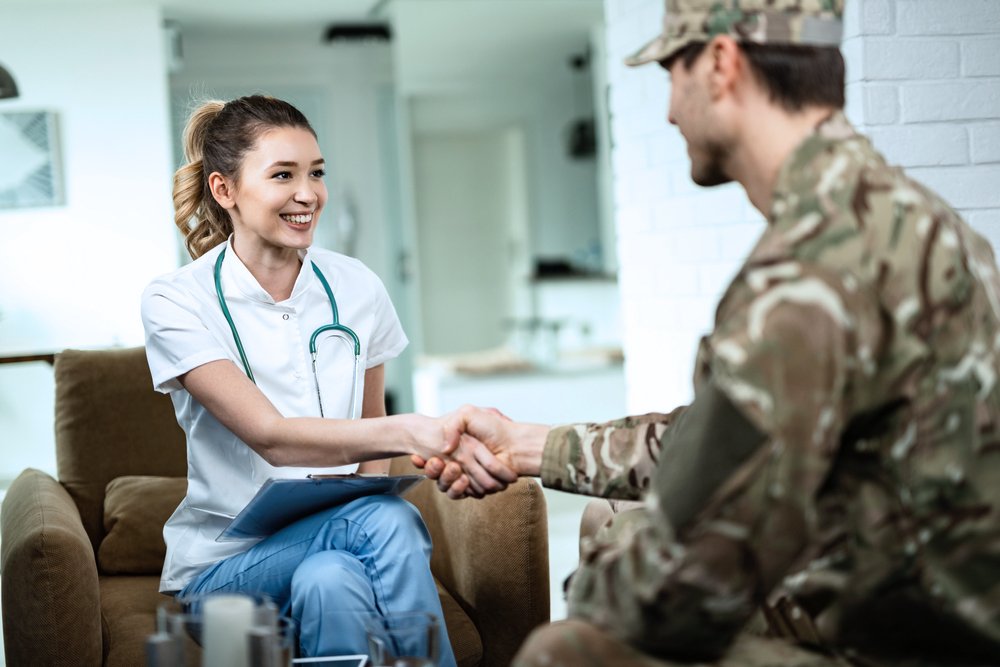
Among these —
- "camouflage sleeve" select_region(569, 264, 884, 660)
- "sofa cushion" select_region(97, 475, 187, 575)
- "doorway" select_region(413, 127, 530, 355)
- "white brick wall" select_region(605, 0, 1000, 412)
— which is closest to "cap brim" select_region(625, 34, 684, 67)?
"camouflage sleeve" select_region(569, 264, 884, 660)

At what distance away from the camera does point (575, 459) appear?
152 cm

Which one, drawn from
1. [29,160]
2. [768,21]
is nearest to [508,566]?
[768,21]

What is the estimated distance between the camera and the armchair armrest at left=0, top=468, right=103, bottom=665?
1.71 meters

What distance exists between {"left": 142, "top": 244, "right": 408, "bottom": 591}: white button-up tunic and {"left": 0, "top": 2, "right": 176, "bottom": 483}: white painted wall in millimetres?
4522

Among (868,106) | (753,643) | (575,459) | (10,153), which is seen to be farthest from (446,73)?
(753,643)

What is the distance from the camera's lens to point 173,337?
5.99 ft

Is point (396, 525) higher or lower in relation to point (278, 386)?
lower

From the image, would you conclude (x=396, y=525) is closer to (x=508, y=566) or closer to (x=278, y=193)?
(x=508, y=566)

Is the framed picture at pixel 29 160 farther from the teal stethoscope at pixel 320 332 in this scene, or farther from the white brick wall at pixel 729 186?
the teal stethoscope at pixel 320 332

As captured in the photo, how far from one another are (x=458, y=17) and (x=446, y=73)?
0.31 meters

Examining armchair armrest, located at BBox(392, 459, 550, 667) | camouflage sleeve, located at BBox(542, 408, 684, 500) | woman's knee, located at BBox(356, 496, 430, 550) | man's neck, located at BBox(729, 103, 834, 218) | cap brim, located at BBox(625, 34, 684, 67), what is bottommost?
armchair armrest, located at BBox(392, 459, 550, 667)

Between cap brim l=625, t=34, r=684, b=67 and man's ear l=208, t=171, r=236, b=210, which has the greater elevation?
cap brim l=625, t=34, r=684, b=67

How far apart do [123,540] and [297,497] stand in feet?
2.30

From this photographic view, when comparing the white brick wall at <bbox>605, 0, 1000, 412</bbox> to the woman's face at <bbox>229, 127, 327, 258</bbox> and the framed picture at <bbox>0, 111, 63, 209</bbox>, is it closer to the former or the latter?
the woman's face at <bbox>229, 127, 327, 258</bbox>
